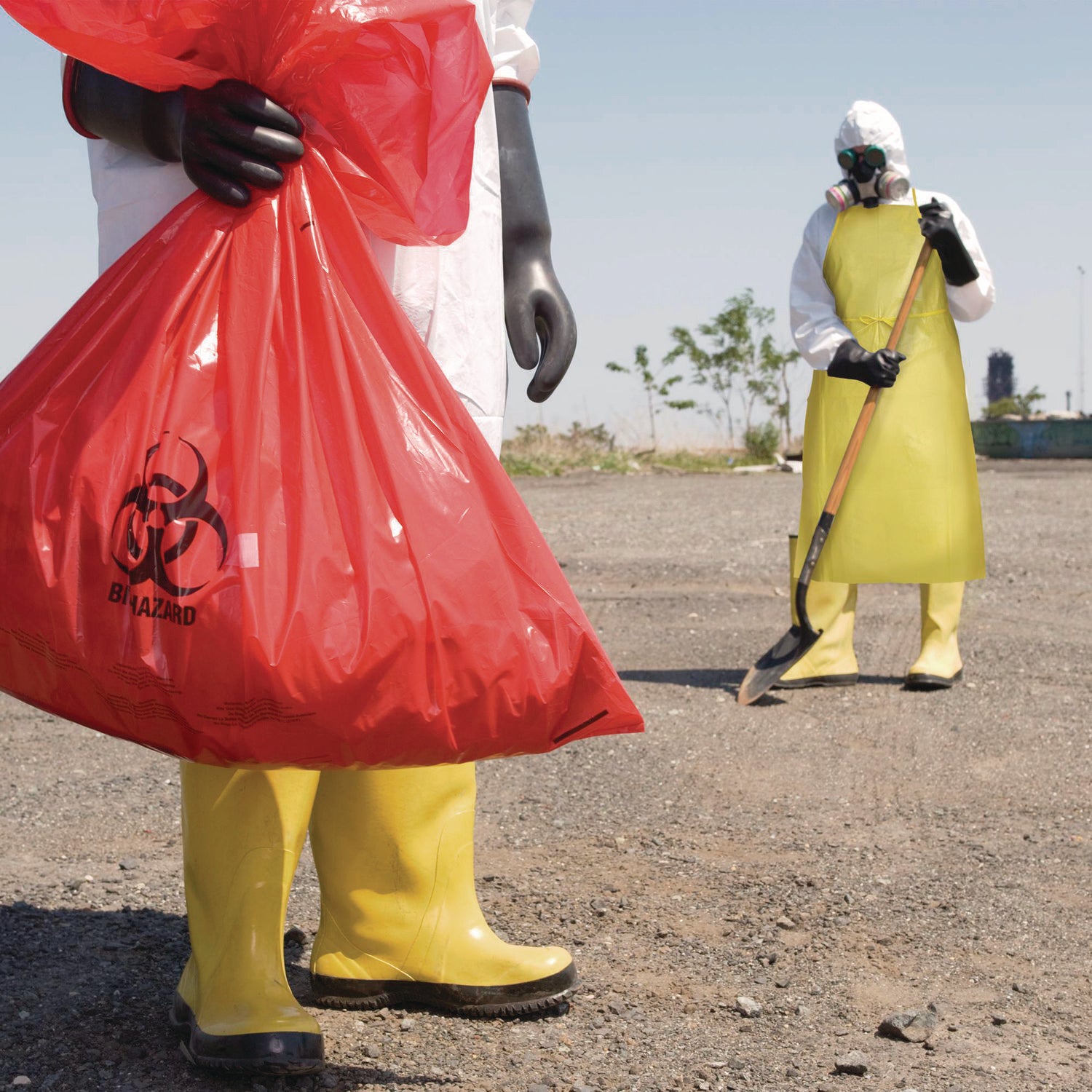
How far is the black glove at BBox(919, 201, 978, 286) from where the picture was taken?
13.7 ft

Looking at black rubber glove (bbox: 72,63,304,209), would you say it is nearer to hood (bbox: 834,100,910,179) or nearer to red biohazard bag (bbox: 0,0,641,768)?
red biohazard bag (bbox: 0,0,641,768)

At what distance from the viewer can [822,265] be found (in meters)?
4.43

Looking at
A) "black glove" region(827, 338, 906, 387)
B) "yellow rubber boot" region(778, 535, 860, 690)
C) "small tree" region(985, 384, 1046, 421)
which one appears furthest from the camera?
"small tree" region(985, 384, 1046, 421)

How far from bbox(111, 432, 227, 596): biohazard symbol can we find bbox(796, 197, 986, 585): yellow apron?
3.00 metres

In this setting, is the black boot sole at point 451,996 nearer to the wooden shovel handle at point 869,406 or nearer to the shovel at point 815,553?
the shovel at point 815,553

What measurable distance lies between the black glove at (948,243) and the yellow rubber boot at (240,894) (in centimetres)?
305

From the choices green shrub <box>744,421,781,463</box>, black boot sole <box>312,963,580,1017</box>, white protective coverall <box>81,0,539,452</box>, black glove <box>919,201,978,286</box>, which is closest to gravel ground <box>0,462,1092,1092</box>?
black boot sole <box>312,963,580,1017</box>

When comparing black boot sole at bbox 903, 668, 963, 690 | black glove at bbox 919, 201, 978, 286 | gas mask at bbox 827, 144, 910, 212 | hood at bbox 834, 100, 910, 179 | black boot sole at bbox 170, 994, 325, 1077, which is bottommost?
black boot sole at bbox 170, 994, 325, 1077

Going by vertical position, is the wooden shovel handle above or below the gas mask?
below

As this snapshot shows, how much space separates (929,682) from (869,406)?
2.93 ft

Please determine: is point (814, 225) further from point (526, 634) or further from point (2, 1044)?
point (2, 1044)

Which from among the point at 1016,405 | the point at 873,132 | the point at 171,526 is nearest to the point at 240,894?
the point at 171,526

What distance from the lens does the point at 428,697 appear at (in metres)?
1.51

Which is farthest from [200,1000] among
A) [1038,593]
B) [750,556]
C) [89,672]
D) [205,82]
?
[750,556]
